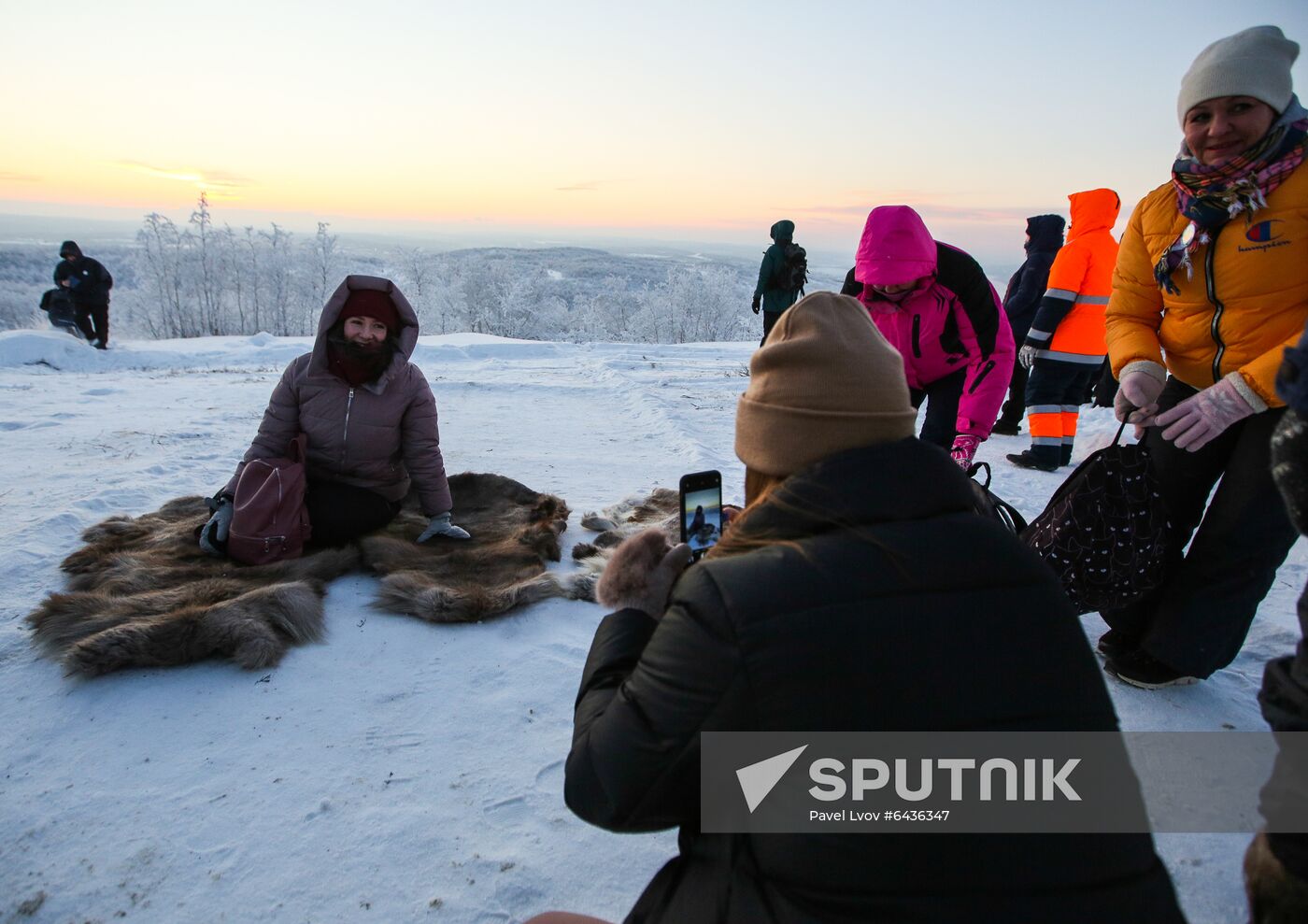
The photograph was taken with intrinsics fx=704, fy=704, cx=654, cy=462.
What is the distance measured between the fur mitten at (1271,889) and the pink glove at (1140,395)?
4.61ft

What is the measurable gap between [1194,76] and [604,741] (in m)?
2.23

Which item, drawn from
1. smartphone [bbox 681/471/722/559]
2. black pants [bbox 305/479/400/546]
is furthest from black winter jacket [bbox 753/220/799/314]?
smartphone [bbox 681/471/722/559]

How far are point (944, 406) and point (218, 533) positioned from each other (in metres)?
3.29

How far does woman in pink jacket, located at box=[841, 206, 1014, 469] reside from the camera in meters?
2.86

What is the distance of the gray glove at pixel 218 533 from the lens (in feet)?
10.1

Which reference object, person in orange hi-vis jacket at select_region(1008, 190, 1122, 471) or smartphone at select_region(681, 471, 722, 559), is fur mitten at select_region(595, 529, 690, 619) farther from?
person in orange hi-vis jacket at select_region(1008, 190, 1122, 471)

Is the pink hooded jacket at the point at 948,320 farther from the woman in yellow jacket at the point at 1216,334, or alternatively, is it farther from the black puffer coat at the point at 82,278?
the black puffer coat at the point at 82,278

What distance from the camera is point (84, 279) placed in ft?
32.1

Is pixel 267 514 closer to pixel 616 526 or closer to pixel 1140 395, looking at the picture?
pixel 616 526

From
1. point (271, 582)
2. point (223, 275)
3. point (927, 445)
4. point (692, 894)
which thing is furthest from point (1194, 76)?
point (223, 275)

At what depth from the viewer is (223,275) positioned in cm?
2764

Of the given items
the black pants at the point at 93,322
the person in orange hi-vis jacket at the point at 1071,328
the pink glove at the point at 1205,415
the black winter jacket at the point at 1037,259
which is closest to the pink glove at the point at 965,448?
the pink glove at the point at 1205,415

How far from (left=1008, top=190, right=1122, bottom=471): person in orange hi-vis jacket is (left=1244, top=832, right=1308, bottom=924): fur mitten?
4.24m

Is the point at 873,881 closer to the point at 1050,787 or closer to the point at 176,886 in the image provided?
the point at 1050,787
